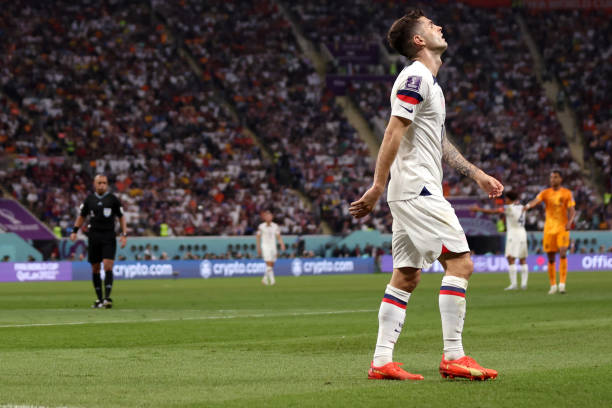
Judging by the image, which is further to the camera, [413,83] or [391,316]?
[391,316]

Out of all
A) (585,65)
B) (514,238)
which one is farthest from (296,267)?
(585,65)

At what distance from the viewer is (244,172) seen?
48094 millimetres

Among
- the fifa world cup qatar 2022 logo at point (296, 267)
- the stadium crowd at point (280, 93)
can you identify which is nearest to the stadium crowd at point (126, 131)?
the stadium crowd at point (280, 93)

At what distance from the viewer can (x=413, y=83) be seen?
775 cm

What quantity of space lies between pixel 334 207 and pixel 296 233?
2.89m

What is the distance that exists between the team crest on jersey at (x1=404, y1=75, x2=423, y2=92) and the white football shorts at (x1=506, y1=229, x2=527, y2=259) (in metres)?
20.4

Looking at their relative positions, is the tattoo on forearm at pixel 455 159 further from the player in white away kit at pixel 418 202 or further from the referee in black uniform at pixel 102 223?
the referee in black uniform at pixel 102 223

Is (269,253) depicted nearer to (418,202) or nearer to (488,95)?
(488,95)

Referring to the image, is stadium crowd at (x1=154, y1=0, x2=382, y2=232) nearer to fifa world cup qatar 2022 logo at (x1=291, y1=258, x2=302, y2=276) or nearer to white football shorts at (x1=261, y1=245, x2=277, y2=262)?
fifa world cup qatar 2022 logo at (x1=291, y1=258, x2=302, y2=276)

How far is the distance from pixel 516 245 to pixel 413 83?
67.8ft

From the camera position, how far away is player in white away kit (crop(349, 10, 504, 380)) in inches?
304

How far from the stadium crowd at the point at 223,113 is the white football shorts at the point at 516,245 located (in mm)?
18733

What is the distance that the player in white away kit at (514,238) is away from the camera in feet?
89.6

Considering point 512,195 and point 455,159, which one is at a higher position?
point 512,195
